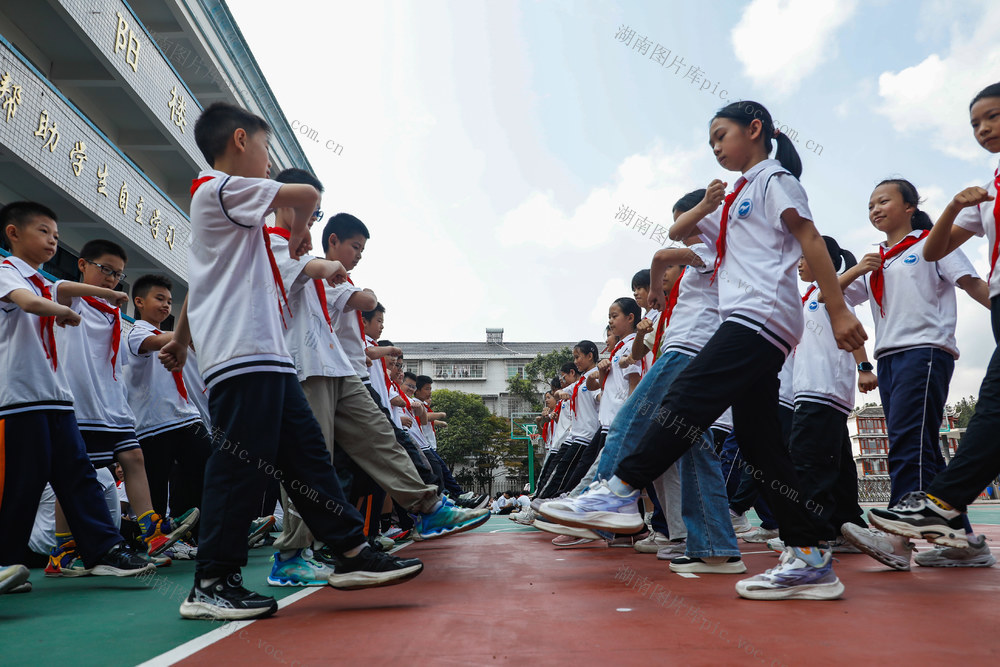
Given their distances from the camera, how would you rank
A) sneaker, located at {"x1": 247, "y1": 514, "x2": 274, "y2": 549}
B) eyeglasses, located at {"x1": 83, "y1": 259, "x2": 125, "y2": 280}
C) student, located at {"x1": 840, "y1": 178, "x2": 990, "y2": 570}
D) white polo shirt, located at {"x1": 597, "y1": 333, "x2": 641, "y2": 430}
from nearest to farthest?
student, located at {"x1": 840, "y1": 178, "x2": 990, "y2": 570}, eyeglasses, located at {"x1": 83, "y1": 259, "x2": 125, "y2": 280}, sneaker, located at {"x1": 247, "y1": 514, "x2": 274, "y2": 549}, white polo shirt, located at {"x1": 597, "y1": 333, "x2": 641, "y2": 430}

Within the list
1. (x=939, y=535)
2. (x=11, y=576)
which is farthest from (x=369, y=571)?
(x=939, y=535)

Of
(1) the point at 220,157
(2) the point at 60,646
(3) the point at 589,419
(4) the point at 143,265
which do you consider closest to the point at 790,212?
(1) the point at 220,157

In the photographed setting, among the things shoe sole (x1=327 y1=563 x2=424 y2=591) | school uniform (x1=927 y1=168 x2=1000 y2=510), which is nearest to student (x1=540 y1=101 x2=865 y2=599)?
school uniform (x1=927 y1=168 x2=1000 y2=510)

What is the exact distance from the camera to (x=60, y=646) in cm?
220

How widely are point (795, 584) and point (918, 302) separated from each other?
204cm

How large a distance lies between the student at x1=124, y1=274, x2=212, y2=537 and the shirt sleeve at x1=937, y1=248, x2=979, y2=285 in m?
4.96

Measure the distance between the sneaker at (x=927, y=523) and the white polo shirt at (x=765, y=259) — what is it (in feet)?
2.74

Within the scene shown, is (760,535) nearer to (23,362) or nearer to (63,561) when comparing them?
(63,561)

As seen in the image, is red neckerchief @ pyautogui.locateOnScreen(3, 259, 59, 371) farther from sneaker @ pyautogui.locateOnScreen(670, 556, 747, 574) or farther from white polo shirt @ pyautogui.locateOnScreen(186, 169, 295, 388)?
sneaker @ pyautogui.locateOnScreen(670, 556, 747, 574)

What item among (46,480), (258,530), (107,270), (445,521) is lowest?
(258,530)

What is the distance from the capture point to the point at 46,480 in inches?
133

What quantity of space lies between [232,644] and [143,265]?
14693mm

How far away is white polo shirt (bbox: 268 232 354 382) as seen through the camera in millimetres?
3572

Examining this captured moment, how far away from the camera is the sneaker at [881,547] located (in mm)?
3244
